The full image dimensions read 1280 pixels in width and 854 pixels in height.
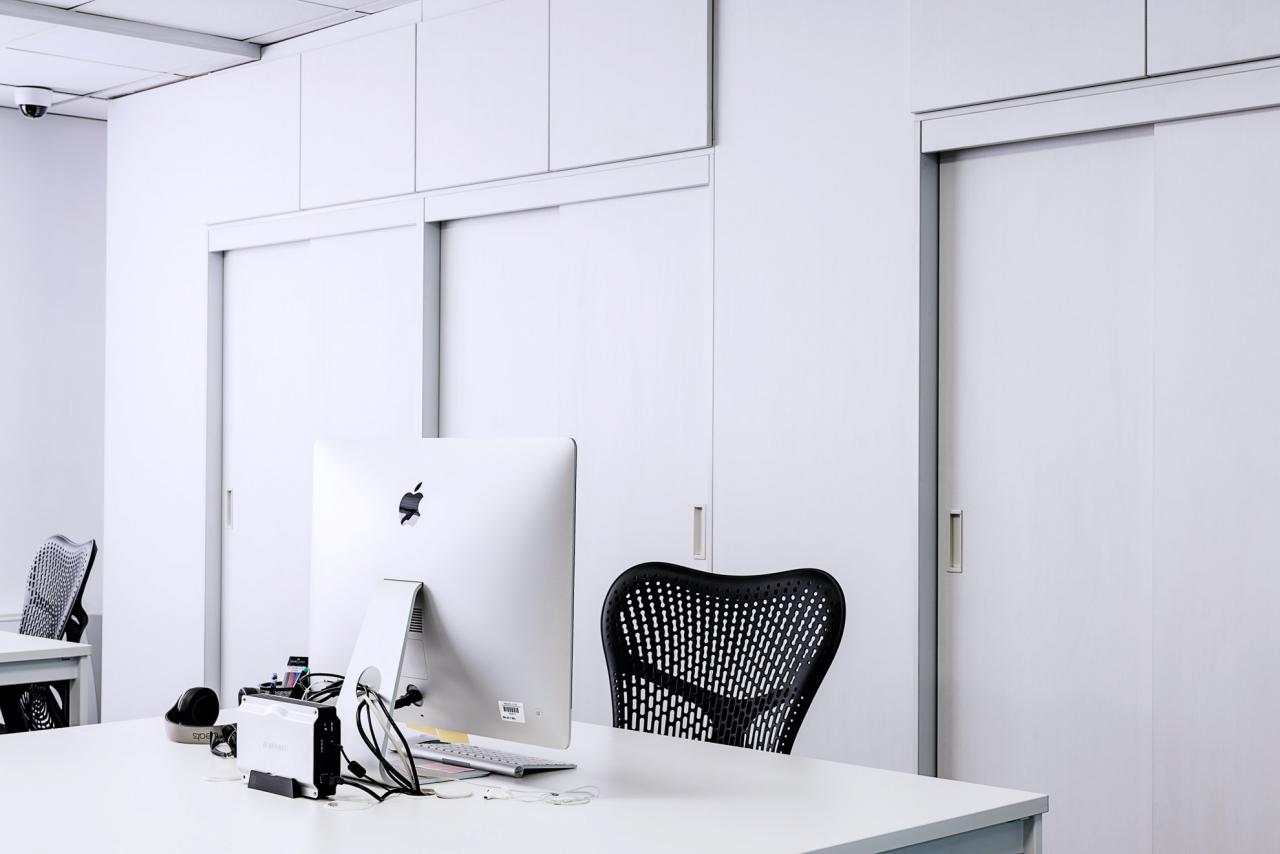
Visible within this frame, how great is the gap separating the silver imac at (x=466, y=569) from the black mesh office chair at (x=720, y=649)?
2.24 ft

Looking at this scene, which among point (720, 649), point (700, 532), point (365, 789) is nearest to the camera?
point (365, 789)

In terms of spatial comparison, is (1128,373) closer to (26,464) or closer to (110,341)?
(110,341)

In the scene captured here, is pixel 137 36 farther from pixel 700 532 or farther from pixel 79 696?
pixel 700 532

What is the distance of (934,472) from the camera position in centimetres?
Result: 354

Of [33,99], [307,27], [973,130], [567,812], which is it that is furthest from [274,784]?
[33,99]

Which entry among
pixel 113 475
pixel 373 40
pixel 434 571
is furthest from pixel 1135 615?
pixel 113 475

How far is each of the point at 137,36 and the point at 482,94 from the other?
56.4 inches

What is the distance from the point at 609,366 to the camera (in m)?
4.22

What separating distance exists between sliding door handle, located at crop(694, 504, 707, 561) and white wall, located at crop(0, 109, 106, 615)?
343 cm

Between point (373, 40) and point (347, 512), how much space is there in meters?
3.04

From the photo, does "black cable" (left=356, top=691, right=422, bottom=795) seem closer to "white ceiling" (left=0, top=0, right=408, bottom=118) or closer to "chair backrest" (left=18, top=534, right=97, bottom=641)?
"chair backrest" (left=18, top=534, right=97, bottom=641)

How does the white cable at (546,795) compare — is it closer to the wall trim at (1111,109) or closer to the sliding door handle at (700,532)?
the sliding door handle at (700,532)

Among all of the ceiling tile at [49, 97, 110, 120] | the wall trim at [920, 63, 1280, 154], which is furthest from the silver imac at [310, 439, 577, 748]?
the ceiling tile at [49, 97, 110, 120]

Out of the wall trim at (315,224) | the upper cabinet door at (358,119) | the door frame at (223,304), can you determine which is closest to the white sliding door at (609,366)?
the door frame at (223,304)
